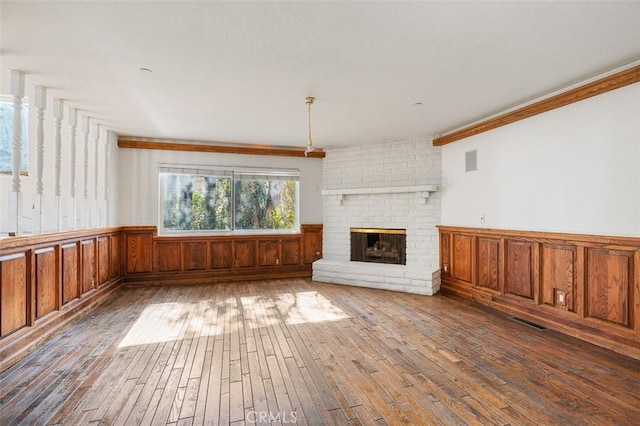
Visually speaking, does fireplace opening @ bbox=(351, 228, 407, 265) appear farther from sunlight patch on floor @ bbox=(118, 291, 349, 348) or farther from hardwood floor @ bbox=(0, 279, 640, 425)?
hardwood floor @ bbox=(0, 279, 640, 425)

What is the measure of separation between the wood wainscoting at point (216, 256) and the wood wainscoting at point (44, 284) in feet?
2.57

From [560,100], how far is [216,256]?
5480mm

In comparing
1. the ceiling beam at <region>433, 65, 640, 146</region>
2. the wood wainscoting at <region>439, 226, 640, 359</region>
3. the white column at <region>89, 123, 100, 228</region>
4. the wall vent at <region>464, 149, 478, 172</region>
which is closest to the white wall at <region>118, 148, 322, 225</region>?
the white column at <region>89, 123, 100, 228</region>

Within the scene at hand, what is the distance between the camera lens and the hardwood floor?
1.99 meters

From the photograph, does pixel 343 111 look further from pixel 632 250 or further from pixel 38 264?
pixel 38 264

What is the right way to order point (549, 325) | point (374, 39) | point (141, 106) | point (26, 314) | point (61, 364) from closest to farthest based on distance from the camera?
point (374, 39) → point (61, 364) → point (26, 314) → point (549, 325) → point (141, 106)

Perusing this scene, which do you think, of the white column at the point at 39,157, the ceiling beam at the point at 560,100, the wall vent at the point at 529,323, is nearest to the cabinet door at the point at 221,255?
the white column at the point at 39,157

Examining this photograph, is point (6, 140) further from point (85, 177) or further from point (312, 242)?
point (312, 242)

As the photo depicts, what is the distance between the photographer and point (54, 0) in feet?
6.30

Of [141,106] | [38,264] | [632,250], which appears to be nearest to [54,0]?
[141,106]

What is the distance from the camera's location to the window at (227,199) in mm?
5715

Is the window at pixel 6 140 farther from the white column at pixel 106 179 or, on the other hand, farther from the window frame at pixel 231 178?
the window frame at pixel 231 178

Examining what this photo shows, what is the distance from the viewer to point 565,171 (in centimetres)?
332

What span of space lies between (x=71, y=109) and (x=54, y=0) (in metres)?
2.48
